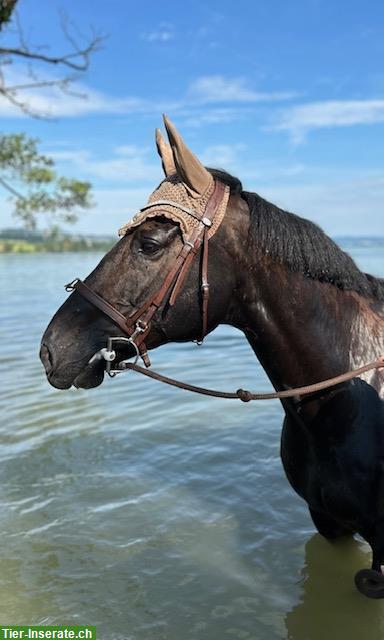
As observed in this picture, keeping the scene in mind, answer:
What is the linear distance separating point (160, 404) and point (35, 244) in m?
76.2

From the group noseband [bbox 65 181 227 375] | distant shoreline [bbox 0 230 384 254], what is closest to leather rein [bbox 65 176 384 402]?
noseband [bbox 65 181 227 375]

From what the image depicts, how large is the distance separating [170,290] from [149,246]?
0.20m

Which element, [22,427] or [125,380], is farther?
[125,380]

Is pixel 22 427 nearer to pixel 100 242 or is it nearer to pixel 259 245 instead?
pixel 259 245

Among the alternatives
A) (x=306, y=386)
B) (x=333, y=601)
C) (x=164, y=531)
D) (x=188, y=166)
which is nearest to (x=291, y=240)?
(x=188, y=166)

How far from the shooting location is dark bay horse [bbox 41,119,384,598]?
2375 mm

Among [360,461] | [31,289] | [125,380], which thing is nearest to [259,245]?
[360,461]

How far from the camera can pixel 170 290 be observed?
7.75ft

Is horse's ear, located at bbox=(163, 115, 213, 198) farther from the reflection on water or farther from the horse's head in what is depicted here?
the reflection on water

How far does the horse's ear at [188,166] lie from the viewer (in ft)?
7.07

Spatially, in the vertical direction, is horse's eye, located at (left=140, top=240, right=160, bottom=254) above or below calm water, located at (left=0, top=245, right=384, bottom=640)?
above

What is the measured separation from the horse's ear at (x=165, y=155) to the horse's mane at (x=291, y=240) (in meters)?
0.19

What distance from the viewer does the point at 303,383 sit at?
2.56 meters

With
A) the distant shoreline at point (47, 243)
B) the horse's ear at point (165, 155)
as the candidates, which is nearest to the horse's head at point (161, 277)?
the horse's ear at point (165, 155)
